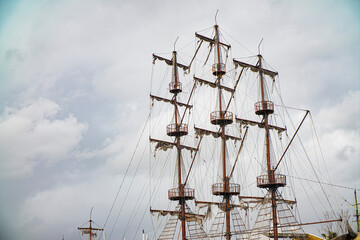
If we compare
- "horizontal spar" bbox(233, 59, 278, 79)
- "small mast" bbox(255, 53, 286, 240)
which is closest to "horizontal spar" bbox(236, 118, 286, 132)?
"small mast" bbox(255, 53, 286, 240)

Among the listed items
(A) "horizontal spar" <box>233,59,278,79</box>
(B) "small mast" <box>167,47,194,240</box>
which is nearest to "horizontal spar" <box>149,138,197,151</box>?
(B) "small mast" <box>167,47,194,240</box>

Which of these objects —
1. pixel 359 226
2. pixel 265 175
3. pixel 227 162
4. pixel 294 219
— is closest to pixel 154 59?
pixel 227 162

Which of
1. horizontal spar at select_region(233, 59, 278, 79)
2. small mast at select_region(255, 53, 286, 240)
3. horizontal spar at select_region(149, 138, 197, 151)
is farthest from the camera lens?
horizontal spar at select_region(149, 138, 197, 151)

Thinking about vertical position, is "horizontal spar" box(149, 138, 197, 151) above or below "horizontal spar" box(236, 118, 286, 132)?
below

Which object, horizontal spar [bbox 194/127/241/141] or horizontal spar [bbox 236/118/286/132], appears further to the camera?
horizontal spar [bbox 194/127/241/141]

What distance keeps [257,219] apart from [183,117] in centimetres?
1841

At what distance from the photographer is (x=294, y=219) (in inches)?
2638

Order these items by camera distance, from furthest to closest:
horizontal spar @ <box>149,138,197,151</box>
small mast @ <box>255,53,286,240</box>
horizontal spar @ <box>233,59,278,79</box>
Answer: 1. horizontal spar @ <box>149,138,197,151</box>
2. horizontal spar @ <box>233,59,278,79</box>
3. small mast @ <box>255,53,286,240</box>

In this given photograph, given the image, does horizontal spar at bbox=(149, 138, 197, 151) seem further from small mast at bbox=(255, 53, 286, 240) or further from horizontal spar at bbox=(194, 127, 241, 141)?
small mast at bbox=(255, 53, 286, 240)

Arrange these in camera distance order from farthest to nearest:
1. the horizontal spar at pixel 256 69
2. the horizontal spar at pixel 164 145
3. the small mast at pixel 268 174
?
Result: the horizontal spar at pixel 164 145 → the horizontal spar at pixel 256 69 → the small mast at pixel 268 174

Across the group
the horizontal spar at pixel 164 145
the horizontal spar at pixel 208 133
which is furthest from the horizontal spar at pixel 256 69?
the horizontal spar at pixel 164 145

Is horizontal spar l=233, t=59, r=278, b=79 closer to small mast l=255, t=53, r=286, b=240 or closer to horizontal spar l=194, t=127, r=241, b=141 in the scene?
small mast l=255, t=53, r=286, b=240

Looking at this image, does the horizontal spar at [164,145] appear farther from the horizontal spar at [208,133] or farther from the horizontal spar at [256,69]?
the horizontal spar at [256,69]

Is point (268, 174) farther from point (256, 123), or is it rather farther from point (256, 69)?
point (256, 69)
